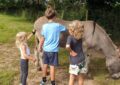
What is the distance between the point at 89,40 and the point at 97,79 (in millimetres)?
1071

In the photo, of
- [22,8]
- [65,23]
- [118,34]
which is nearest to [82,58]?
[65,23]

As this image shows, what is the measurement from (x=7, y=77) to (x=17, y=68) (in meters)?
0.89

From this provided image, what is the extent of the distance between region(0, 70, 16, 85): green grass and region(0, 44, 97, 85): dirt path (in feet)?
0.36

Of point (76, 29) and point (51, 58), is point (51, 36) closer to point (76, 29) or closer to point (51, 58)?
point (51, 58)

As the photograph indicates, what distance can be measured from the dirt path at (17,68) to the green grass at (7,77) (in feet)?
0.36

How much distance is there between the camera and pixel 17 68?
365 inches

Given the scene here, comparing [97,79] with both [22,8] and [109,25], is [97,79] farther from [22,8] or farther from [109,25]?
[22,8]

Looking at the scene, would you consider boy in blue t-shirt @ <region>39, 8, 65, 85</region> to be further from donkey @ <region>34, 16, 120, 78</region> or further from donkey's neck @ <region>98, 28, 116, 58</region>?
donkey's neck @ <region>98, 28, 116, 58</region>

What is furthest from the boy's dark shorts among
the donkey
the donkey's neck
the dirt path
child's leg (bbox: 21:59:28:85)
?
the donkey's neck

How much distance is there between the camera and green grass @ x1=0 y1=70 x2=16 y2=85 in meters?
8.09

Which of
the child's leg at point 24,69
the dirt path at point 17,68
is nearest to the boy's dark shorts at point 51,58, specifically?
the child's leg at point 24,69

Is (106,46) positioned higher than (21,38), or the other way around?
(21,38)

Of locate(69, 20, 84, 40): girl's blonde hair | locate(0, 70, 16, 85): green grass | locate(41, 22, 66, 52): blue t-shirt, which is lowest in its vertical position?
locate(0, 70, 16, 85): green grass

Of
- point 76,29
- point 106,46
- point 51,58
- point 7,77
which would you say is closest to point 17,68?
point 7,77
